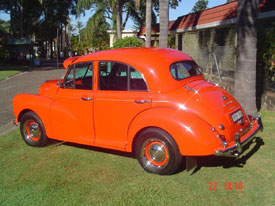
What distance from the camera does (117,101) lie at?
4.68 meters

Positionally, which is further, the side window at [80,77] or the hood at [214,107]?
the side window at [80,77]

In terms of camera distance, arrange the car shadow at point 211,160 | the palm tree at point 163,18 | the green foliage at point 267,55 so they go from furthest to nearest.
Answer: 1. the palm tree at point 163,18
2. the green foliage at point 267,55
3. the car shadow at point 211,160

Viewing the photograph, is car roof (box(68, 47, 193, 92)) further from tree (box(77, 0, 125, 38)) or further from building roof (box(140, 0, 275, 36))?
tree (box(77, 0, 125, 38))

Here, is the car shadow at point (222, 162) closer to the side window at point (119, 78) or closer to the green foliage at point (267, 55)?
the side window at point (119, 78)

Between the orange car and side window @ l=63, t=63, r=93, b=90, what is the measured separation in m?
0.02

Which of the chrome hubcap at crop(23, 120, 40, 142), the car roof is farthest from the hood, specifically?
the chrome hubcap at crop(23, 120, 40, 142)

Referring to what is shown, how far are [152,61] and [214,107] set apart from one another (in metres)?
1.14

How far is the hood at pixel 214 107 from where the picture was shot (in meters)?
4.14

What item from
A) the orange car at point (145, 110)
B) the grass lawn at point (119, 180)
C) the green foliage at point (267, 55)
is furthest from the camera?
the green foliage at point (267, 55)

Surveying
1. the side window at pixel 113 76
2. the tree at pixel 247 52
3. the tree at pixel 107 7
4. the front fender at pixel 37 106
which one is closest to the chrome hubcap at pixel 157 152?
the side window at pixel 113 76

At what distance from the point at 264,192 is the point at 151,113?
1.76 meters

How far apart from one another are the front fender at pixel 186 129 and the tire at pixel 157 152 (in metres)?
0.10

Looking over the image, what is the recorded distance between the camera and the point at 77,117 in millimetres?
5066

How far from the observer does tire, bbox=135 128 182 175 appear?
4.17 metres
